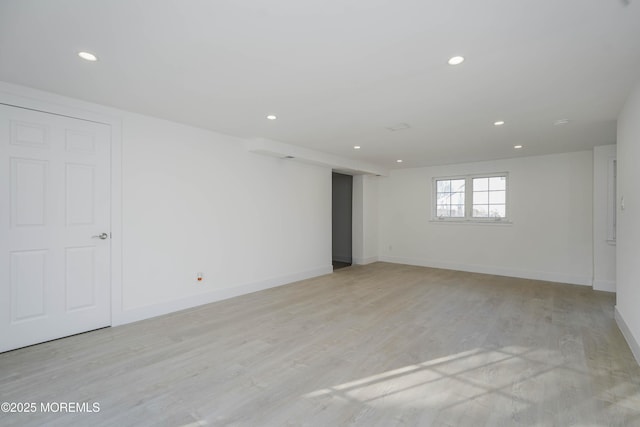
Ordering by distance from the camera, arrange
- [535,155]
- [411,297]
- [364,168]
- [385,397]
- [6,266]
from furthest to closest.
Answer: [364,168]
[535,155]
[411,297]
[6,266]
[385,397]

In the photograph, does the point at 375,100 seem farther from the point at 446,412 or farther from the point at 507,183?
the point at 507,183

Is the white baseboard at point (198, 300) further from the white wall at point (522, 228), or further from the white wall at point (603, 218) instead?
the white wall at point (603, 218)

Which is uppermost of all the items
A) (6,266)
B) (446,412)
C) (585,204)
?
(585,204)

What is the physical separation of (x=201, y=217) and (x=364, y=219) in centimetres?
432

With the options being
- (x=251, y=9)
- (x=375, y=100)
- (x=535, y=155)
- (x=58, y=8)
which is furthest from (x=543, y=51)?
(x=535, y=155)

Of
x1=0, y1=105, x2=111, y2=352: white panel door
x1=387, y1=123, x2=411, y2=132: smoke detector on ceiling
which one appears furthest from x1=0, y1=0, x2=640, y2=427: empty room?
x1=387, y1=123, x2=411, y2=132: smoke detector on ceiling

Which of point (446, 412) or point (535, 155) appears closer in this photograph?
point (446, 412)

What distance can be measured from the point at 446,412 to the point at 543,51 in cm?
258

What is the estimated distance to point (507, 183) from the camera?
6.20 metres

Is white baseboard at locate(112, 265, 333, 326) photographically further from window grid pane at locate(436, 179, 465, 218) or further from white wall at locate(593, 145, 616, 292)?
white wall at locate(593, 145, 616, 292)

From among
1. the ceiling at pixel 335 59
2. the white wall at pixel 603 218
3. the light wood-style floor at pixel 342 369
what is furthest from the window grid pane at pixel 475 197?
the light wood-style floor at pixel 342 369

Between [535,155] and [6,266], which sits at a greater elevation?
[535,155]

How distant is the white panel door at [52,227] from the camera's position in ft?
9.12

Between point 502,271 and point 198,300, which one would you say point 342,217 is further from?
point 198,300
